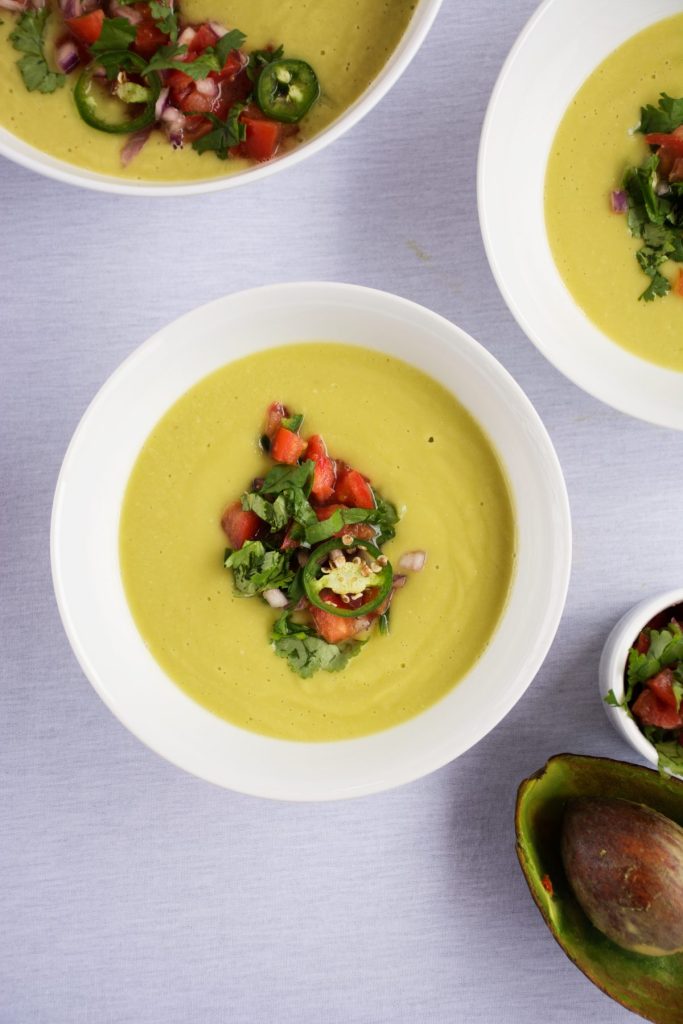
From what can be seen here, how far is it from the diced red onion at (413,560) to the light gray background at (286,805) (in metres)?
0.53

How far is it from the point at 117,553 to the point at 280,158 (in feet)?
3.53

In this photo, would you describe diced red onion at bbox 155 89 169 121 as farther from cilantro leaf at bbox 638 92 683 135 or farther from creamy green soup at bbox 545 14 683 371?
cilantro leaf at bbox 638 92 683 135

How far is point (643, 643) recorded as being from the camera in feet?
7.71

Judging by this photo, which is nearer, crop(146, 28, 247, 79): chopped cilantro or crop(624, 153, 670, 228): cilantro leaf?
crop(146, 28, 247, 79): chopped cilantro

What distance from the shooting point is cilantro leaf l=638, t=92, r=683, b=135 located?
89.5 inches

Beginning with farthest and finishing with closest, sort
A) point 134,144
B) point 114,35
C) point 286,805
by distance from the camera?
point 286,805, point 134,144, point 114,35

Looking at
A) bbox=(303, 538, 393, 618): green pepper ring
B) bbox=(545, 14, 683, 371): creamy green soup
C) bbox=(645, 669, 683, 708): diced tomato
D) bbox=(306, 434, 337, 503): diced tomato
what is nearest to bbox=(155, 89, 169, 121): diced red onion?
bbox=(306, 434, 337, 503): diced tomato

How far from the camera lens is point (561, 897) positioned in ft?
7.74

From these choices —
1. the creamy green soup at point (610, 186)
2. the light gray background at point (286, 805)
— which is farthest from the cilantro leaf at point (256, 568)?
the creamy green soup at point (610, 186)

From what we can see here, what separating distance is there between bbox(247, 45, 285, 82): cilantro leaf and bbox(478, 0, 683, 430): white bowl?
554 mm

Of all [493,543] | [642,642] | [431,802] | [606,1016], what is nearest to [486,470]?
[493,543]

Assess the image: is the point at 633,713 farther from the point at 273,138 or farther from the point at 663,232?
the point at 273,138

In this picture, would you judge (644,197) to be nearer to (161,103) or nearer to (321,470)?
(321,470)

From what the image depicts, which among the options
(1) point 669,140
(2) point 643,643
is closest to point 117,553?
(2) point 643,643
